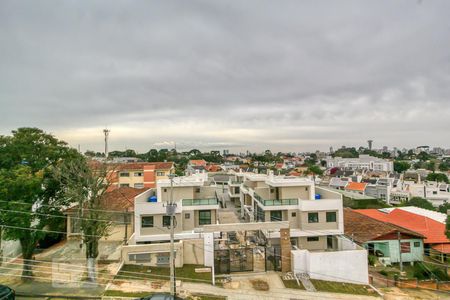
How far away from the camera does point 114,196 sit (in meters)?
29.3

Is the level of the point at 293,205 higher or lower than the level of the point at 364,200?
higher

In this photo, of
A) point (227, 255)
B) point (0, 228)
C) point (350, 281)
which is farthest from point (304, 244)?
point (0, 228)

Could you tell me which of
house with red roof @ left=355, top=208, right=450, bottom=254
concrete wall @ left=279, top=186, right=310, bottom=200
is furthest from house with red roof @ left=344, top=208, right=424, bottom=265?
concrete wall @ left=279, top=186, right=310, bottom=200

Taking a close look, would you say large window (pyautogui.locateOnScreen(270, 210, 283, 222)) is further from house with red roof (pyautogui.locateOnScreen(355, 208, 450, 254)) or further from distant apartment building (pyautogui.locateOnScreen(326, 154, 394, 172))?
distant apartment building (pyautogui.locateOnScreen(326, 154, 394, 172))

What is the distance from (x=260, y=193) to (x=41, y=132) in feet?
62.9

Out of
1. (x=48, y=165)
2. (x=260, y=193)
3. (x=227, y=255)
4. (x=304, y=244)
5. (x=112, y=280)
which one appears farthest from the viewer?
(x=260, y=193)

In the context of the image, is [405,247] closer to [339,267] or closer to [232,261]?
[339,267]

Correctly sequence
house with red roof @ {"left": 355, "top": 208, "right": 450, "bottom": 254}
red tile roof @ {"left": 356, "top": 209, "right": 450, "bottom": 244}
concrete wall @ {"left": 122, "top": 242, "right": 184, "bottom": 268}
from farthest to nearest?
1. red tile roof @ {"left": 356, "top": 209, "right": 450, "bottom": 244}
2. house with red roof @ {"left": 355, "top": 208, "right": 450, "bottom": 254}
3. concrete wall @ {"left": 122, "top": 242, "right": 184, "bottom": 268}

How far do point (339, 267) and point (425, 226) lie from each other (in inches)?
607

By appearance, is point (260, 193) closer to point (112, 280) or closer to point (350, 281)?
point (350, 281)

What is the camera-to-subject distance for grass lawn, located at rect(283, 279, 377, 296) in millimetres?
16984

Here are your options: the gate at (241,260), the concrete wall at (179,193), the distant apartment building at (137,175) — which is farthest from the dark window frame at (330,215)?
the distant apartment building at (137,175)

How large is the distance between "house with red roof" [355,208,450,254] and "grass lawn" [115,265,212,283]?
20.8m

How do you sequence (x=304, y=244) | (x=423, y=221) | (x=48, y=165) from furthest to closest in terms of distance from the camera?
(x=423, y=221), (x=304, y=244), (x=48, y=165)
